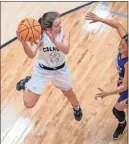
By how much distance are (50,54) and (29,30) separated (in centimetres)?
39

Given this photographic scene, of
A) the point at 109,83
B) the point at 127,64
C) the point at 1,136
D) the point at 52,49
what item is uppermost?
the point at 52,49

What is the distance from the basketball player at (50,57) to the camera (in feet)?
12.8

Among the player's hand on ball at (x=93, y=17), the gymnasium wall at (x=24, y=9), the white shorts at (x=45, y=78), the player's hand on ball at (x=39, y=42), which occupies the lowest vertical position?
the gymnasium wall at (x=24, y=9)

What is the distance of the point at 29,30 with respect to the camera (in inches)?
150

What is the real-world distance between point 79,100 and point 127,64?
4.28 feet

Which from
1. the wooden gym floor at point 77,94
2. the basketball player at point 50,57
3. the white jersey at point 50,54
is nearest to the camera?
the basketball player at point 50,57

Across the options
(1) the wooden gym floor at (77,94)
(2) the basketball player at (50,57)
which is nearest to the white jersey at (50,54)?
(2) the basketball player at (50,57)

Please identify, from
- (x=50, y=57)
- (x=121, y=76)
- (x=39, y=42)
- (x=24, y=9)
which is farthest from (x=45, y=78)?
(x=24, y=9)

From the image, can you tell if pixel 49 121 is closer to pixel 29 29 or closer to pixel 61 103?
pixel 61 103

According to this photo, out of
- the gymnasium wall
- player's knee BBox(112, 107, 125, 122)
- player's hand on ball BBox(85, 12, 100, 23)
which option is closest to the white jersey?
player's hand on ball BBox(85, 12, 100, 23)

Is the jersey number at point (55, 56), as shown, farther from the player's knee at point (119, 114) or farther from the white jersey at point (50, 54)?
the player's knee at point (119, 114)

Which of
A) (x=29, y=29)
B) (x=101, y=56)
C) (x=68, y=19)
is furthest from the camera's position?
(x=68, y=19)

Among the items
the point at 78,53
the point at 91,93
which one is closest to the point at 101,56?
the point at 78,53

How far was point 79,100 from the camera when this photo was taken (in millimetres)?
5000
